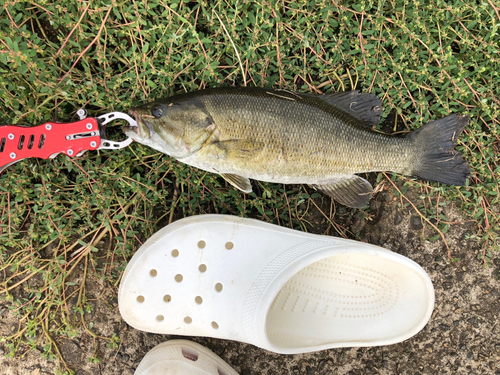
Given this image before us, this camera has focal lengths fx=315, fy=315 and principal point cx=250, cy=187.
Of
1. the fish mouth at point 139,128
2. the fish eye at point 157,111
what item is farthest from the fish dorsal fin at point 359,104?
the fish mouth at point 139,128

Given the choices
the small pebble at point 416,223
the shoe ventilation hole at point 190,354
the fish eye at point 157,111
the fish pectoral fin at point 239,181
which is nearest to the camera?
the fish eye at point 157,111

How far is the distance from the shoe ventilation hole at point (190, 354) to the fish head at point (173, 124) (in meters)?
1.68

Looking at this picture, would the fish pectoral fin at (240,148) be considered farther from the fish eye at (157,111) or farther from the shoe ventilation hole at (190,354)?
the shoe ventilation hole at (190,354)

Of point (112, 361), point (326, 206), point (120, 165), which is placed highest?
point (120, 165)

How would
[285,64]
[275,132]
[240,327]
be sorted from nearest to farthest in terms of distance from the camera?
1. [275,132]
2. [240,327]
3. [285,64]

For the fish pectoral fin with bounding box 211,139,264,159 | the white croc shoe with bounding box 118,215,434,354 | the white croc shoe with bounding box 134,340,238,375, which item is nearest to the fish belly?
the fish pectoral fin with bounding box 211,139,264,159

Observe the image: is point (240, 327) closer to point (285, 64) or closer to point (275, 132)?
point (275, 132)

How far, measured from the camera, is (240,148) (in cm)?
214

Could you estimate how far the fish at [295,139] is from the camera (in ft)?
6.96

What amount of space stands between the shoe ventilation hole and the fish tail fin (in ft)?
7.40

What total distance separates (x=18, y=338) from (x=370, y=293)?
114 inches

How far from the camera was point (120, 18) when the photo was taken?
7.52 feet

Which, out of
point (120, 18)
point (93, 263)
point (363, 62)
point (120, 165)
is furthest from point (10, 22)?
point (363, 62)

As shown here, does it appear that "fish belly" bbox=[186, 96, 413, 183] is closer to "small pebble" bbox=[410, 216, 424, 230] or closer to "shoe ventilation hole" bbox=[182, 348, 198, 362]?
"small pebble" bbox=[410, 216, 424, 230]
